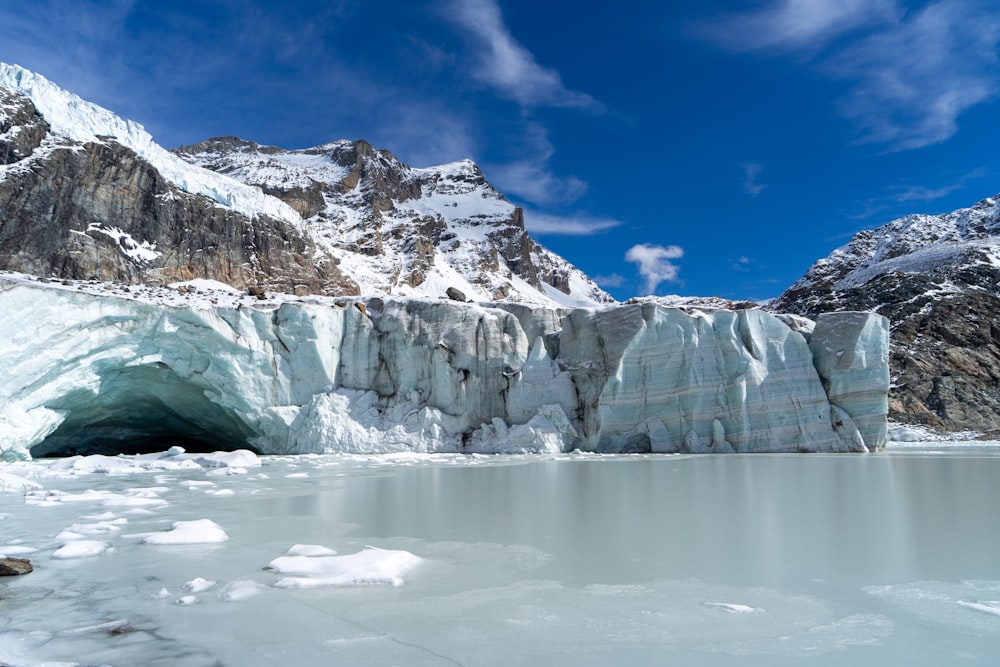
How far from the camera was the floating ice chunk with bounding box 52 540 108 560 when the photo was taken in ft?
17.5

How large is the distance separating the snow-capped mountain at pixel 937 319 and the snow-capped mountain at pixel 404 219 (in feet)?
141

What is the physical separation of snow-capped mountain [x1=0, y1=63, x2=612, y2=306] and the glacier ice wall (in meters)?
26.7

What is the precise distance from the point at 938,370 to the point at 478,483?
41089mm

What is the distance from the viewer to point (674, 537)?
589cm

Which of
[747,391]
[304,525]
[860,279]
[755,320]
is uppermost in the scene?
[860,279]

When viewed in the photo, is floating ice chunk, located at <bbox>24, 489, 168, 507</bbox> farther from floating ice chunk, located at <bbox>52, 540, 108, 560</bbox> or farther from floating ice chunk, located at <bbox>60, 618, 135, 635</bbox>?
floating ice chunk, located at <bbox>60, 618, 135, 635</bbox>

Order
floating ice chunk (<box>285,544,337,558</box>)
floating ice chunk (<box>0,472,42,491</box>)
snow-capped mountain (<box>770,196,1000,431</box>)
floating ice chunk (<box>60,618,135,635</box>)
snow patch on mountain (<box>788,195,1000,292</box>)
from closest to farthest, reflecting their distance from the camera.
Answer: floating ice chunk (<box>60,618,135,635</box>) → floating ice chunk (<box>285,544,337,558</box>) → floating ice chunk (<box>0,472,42,491</box>) → snow-capped mountain (<box>770,196,1000,431</box>) → snow patch on mountain (<box>788,195,1000,292</box>)

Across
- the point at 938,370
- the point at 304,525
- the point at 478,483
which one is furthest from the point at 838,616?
the point at 938,370

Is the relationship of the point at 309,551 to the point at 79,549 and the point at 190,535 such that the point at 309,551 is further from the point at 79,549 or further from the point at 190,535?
the point at 79,549

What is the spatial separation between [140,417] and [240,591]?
23609 millimetres

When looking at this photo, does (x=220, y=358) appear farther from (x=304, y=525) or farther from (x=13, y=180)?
(x=13, y=180)

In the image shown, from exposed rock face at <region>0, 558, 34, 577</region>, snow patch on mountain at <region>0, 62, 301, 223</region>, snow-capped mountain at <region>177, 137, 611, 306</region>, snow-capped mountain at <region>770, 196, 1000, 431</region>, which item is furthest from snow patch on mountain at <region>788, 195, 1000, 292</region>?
exposed rock face at <region>0, 558, 34, 577</region>

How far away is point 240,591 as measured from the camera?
4.20 metres

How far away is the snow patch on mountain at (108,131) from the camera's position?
46.3m
